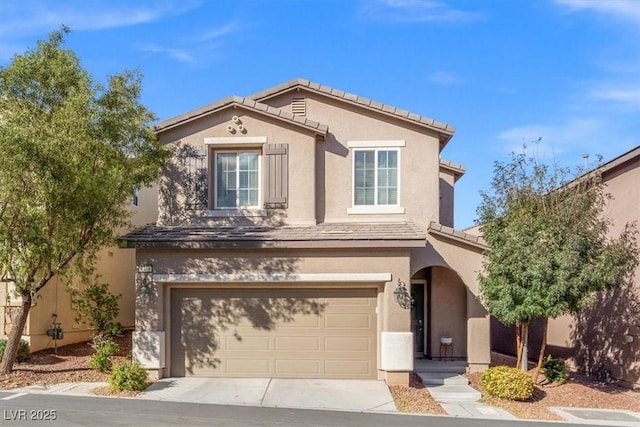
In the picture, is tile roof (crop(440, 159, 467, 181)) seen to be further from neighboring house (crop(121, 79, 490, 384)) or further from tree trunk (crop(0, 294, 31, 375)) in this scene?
tree trunk (crop(0, 294, 31, 375))

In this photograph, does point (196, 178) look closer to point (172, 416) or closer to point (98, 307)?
point (98, 307)

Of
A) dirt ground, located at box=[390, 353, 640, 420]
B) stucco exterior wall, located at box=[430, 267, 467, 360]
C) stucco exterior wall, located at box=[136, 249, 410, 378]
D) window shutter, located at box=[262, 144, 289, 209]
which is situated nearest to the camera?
dirt ground, located at box=[390, 353, 640, 420]

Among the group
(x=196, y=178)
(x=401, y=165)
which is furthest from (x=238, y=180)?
(x=401, y=165)

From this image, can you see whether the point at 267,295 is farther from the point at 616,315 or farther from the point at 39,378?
the point at 616,315

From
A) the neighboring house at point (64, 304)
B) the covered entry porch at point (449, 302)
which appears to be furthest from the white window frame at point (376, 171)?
the neighboring house at point (64, 304)

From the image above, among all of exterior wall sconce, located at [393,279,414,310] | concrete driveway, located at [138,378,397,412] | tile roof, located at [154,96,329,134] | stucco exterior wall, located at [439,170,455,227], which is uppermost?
tile roof, located at [154,96,329,134]

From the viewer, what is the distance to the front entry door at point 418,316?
1530cm

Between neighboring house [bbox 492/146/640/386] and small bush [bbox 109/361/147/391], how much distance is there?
451 inches

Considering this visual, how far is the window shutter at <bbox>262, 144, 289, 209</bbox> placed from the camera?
13.9 meters

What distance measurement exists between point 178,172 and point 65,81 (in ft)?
11.6

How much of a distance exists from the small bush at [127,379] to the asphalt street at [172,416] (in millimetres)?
627

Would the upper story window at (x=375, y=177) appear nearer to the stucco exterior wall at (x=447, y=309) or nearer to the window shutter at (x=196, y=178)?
the stucco exterior wall at (x=447, y=309)

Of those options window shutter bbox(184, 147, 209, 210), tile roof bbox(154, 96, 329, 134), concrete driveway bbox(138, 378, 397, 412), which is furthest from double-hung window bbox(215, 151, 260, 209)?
concrete driveway bbox(138, 378, 397, 412)

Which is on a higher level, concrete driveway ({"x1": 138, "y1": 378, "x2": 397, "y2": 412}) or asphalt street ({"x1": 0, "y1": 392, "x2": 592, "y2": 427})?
asphalt street ({"x1": 0, "y1": 392, "x2": 592, "y2": 427})
